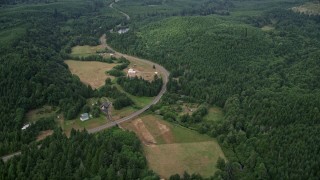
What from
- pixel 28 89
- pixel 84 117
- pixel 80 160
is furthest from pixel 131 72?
pixel 80 160

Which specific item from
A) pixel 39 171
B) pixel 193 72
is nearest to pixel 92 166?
pixel 39 171

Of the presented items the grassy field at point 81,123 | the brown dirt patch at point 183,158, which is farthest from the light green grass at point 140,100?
the brown dirt patch at point 183,158

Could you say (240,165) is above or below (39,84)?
below

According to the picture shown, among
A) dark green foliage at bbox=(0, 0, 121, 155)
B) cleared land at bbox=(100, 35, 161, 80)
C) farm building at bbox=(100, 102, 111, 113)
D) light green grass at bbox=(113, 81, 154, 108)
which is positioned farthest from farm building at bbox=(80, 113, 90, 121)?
cleared land at bbox=(100, 35, 161, 80)

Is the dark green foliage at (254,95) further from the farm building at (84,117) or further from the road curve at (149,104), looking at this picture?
the farm building at (84,117)

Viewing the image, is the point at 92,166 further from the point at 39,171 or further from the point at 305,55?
the point at 305,55

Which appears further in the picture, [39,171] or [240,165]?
[240,165]
